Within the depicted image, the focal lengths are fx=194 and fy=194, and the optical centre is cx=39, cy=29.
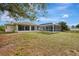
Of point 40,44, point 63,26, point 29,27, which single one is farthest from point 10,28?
point 63,26

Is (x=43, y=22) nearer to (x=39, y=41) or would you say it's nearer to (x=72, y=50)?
(x=39, y=41)

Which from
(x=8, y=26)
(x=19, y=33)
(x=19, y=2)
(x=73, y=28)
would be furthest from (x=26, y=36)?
(x=73, y=28)

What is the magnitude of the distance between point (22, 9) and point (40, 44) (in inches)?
22.6

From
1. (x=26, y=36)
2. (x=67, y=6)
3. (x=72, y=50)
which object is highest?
(x=67, y=6)

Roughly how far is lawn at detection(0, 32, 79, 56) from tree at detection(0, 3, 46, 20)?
10.5 inches

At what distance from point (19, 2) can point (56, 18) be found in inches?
22.8

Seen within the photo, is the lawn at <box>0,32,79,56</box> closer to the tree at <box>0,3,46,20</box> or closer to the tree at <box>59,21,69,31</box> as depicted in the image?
the tree at <box>59,21,69,31</box>

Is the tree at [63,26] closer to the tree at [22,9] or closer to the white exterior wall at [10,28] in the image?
the tree at [22,9]

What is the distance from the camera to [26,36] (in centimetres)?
283

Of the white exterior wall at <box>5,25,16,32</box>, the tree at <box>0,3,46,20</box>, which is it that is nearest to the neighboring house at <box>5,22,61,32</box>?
the white exterior wall at <box>5,25,16,32</box>

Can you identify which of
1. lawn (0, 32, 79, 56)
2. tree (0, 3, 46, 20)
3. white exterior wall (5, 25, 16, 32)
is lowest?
lawn (0, 32, 79, 56)

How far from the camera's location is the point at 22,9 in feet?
9.34

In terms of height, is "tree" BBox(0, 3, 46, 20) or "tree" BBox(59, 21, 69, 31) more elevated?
"tree" BBox(0, 3, 46, 20)

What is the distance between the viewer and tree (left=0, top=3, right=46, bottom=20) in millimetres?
2797
